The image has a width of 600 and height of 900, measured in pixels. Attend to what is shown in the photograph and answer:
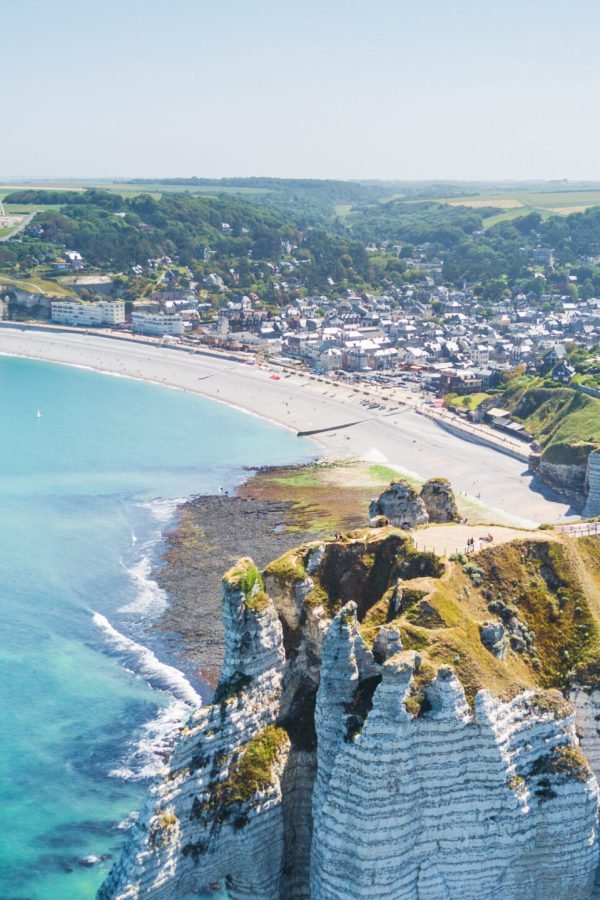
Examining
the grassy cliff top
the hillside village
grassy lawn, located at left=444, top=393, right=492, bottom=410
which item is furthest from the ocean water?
the hillside village

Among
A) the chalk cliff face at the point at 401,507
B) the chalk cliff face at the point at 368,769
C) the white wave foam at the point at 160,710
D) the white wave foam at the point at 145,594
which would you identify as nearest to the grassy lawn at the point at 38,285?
the white wave foam at the point at 145,594

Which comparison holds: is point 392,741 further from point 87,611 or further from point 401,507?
point 87,611

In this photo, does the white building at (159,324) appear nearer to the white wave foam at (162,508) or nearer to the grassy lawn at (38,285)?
the grassy lawn at (38,285)

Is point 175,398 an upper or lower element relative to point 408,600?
lower

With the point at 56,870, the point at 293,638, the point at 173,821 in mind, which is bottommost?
the point at 56,870

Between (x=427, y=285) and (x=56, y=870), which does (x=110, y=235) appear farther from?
(x=56, y=870)

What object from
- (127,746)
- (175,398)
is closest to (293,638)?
(127,746)
